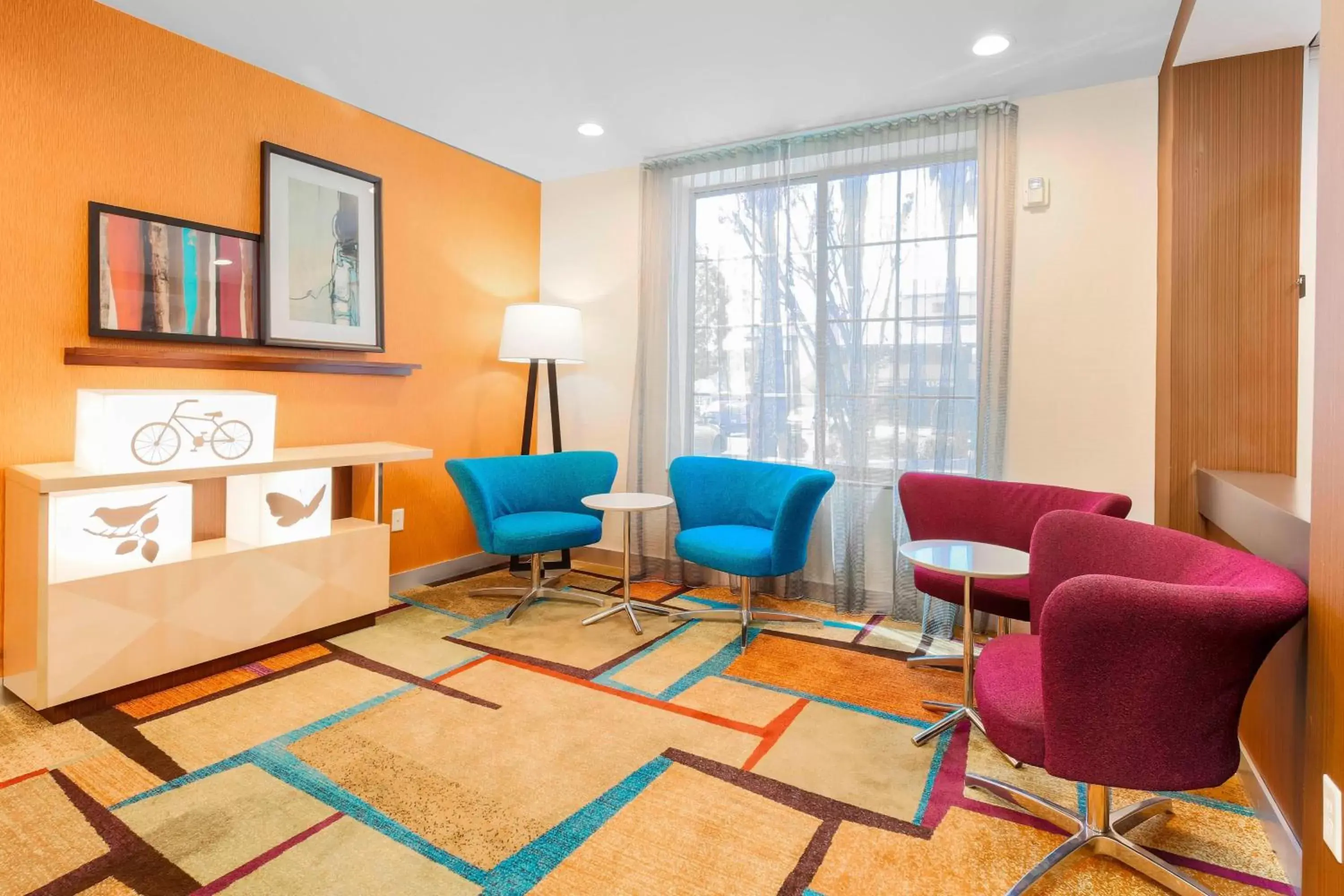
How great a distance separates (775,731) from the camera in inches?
96.4

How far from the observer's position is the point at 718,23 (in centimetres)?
281

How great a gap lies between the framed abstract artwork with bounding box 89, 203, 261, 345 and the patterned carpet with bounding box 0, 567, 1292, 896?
4.83 ft

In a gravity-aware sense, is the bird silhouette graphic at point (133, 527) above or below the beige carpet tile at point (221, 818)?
above

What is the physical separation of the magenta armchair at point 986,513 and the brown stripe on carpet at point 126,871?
263 cm

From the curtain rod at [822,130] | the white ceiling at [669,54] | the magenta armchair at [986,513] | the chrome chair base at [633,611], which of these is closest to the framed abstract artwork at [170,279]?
the white ceiling at [669,54]

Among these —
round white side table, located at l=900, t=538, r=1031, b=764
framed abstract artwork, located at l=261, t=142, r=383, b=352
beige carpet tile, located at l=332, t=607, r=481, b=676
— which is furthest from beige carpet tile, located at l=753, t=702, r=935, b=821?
framed abstract artwork, located at l=261, t=142, r=383, b=352

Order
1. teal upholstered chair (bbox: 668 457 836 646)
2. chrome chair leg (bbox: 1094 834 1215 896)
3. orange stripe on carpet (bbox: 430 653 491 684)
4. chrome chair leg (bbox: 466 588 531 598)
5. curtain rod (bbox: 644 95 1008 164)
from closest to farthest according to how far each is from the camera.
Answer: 1. chrome chair leg (bbox: 1094 834 1215 896)
2. orange stripe on carpet (bbox: 430 653 491 684)
3. teal upholstered chair (bbox: 668 457 836 646)
4. curtain rod (bbox: 644 95 1008 164)
5. chrome chair leg (bbox: 466 588 531 598)

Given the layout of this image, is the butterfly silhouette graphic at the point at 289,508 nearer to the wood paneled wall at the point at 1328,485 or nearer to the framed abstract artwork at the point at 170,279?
the framed abstract artwork at the point at 170,279

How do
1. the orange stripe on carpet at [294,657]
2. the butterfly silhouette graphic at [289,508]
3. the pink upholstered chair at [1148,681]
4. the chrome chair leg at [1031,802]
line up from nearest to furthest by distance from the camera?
the pink upholstered chair at [1148,681]
the chrome chair leg at [1031,802]
the orange stripe on carpet at [294,657]
the butterfly silhouette graphic at [289,508]

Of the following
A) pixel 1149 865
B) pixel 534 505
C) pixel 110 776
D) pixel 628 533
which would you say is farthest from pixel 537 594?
pixel 1149 865

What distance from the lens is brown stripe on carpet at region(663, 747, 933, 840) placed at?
1914mm

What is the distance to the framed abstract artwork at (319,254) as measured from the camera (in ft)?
10.9

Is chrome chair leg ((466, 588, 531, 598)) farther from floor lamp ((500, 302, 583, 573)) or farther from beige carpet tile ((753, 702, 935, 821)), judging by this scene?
beige carpet tile ((753, 702, 935, 821))

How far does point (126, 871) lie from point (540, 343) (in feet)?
9.75
